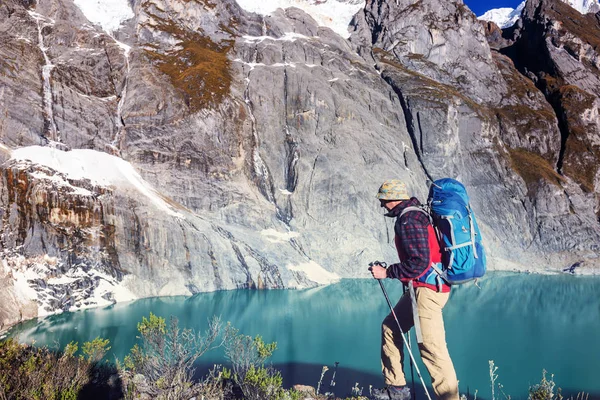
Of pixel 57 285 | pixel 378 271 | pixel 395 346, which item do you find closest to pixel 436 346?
pixel 395 346

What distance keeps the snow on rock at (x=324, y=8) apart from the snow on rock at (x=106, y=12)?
21296mm

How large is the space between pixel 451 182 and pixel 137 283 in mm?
34205

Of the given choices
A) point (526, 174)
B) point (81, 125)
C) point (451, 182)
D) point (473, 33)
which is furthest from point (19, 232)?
point (473, 33)

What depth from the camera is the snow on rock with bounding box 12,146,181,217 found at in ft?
115

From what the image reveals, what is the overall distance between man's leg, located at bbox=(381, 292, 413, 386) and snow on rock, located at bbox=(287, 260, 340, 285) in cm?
3601

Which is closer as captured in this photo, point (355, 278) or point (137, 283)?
point (137, 283)

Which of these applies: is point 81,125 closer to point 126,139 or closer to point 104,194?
point 126,139

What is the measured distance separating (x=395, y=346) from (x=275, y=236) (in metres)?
38.6

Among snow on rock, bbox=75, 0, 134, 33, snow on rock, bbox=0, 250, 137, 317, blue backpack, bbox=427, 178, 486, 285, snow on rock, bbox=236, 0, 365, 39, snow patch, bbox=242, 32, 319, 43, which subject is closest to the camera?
blue backpack, bbox=427, 178, 486, 285

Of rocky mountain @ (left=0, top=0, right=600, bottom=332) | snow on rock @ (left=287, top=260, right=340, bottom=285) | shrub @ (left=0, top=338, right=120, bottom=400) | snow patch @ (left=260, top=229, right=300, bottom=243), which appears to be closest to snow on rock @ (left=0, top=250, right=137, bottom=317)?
rocky mountain @ (left=0, top=0, right=600, bottom=332)

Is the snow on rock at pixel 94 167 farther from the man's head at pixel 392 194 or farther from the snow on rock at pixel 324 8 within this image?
the snow on rock at pixel 324 8

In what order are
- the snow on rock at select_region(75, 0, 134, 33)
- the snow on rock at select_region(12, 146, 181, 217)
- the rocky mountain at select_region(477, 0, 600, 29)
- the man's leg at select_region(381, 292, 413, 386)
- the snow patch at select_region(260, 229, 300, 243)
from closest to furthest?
the man's leg at select_region(381, 292, 413, 386)
the snow on rock at select_region(12, 146, 181, 217)
the snow patch at select_region(260, 229, 300, 243)
the snow on rock at select_region(75, 0, 134, 33)
the rocky mountain at select_region(477, 0, 600, 29)

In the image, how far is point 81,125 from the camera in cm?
4069

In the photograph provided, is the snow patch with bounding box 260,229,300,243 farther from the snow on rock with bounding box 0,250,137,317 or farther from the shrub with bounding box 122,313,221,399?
the shrub with bounding box 122,313,221,399
